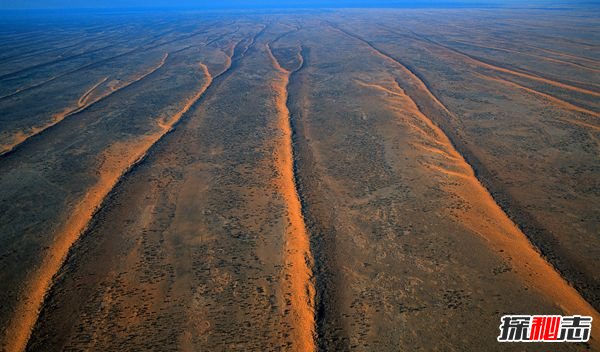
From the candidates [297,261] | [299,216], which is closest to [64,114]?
[299,216]

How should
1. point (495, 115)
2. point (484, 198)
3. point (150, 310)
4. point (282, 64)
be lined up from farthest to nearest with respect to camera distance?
1. point (282, 64)
2. point (495, 115)
3. point (484, 198)
4. point (150, 310)

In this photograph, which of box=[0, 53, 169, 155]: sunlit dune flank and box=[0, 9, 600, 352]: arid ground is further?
box=[0, 53, 169, 155]: sunlit dune flank

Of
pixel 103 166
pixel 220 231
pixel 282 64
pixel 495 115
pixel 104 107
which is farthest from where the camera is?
pixel 282 64

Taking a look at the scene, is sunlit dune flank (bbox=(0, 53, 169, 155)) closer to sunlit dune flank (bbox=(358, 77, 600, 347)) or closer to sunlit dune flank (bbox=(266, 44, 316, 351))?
sunlit dune flank (bbox=(266, 44, 316, 351))

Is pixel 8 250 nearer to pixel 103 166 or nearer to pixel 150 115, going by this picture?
pixel 103 166

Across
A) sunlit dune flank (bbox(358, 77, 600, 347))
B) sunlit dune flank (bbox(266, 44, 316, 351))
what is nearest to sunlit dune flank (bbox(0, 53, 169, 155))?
sunlit dune flank (bbox(266, 44, 316, 351))

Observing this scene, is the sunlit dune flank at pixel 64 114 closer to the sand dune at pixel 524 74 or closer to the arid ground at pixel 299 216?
the arid ground at pixel 299 216

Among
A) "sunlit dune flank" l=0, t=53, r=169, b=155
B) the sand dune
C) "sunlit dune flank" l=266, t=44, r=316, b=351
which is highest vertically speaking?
the sand dune

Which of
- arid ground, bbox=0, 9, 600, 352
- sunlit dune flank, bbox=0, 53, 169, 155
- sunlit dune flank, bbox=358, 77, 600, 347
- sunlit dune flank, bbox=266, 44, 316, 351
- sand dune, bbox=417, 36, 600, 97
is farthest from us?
sand dune, bbox=417, 36, 600, 97

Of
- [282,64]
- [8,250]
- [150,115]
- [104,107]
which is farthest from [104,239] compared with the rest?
[282,64]
